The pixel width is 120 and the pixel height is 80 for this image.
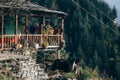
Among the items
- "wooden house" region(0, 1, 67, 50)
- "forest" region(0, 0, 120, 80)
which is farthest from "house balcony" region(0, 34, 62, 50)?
"forest" region(0, 0, 120, 80)

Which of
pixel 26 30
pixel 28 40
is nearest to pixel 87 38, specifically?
pixel 28 40

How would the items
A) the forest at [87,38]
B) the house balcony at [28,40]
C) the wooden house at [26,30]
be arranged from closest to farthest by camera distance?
the wooden house at [26,30] → the house balcony at [28,40] → the forest at [87,38]

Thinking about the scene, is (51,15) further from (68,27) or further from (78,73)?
(68,27)

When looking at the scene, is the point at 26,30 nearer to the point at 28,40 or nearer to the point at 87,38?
the point at 28,40

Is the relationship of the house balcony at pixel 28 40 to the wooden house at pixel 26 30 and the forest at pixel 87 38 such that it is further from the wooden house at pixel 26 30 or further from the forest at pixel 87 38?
the forest at pixel 87 38

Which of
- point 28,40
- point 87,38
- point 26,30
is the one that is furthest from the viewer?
point 87,38

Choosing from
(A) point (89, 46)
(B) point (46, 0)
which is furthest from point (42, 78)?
(A) point (89, 46)

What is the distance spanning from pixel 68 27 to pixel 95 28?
546 cm

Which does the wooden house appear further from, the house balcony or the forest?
the forest

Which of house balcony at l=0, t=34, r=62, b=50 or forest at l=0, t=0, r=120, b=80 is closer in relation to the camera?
house balcony at l=0, t=34, r=62, b=50

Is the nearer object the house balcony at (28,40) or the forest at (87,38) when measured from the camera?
the house balcony at (28,40)

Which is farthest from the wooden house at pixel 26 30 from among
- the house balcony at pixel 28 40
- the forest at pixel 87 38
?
the forest at pixel 87 38

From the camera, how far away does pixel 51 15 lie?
29.0m

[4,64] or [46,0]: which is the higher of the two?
[46,0]
